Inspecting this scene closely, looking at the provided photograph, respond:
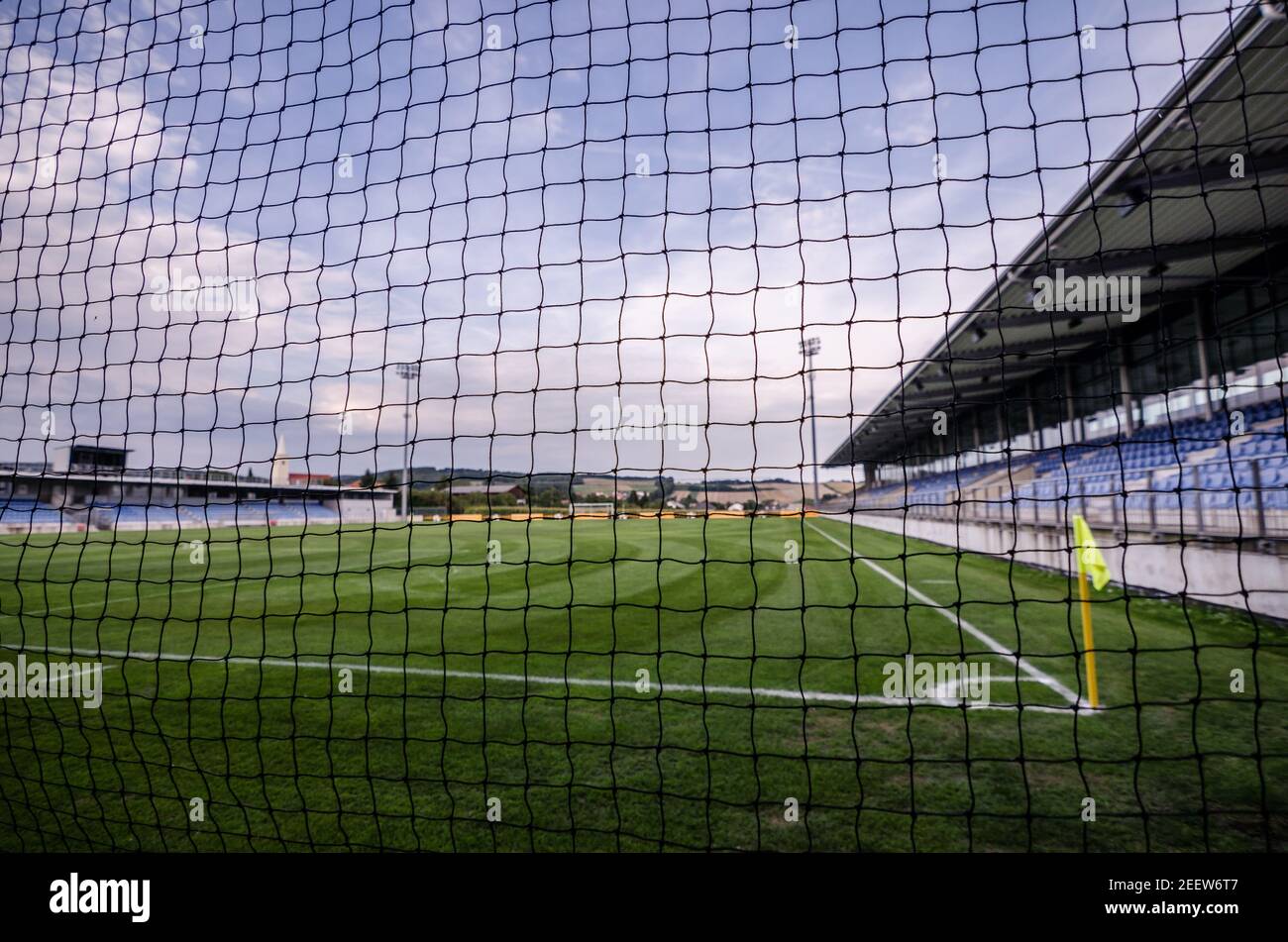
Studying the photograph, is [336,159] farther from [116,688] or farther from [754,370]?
[116,688]

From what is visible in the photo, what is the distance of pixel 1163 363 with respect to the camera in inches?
283

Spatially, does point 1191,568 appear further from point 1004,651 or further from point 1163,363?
point 1004,651

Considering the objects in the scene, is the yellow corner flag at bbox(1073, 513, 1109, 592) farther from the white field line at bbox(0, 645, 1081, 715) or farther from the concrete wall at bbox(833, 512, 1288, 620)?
the white field line at bbox(0, 645, 1081, 715)

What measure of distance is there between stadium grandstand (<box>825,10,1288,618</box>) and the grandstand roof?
0.15 ft

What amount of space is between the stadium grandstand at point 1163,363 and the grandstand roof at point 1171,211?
5cm

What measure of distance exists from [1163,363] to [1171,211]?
8.66 feet

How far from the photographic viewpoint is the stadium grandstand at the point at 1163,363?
305 centimetres

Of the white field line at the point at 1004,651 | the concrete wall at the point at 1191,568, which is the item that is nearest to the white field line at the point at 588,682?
the white field line at the point at 1004,651

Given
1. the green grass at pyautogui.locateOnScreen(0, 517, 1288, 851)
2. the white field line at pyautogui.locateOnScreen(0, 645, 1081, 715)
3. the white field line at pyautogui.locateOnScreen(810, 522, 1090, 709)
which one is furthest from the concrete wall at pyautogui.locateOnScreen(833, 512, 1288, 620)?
the white field line at pyautogui.locateOnScreen(0, 645, 1081, 715)

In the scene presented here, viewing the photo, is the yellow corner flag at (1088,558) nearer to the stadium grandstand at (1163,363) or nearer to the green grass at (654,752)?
the stadium grandstand at (1163,363)

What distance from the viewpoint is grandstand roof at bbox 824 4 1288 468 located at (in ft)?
9.33

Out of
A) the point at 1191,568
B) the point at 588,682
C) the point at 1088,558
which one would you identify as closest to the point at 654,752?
the point at 588,682
